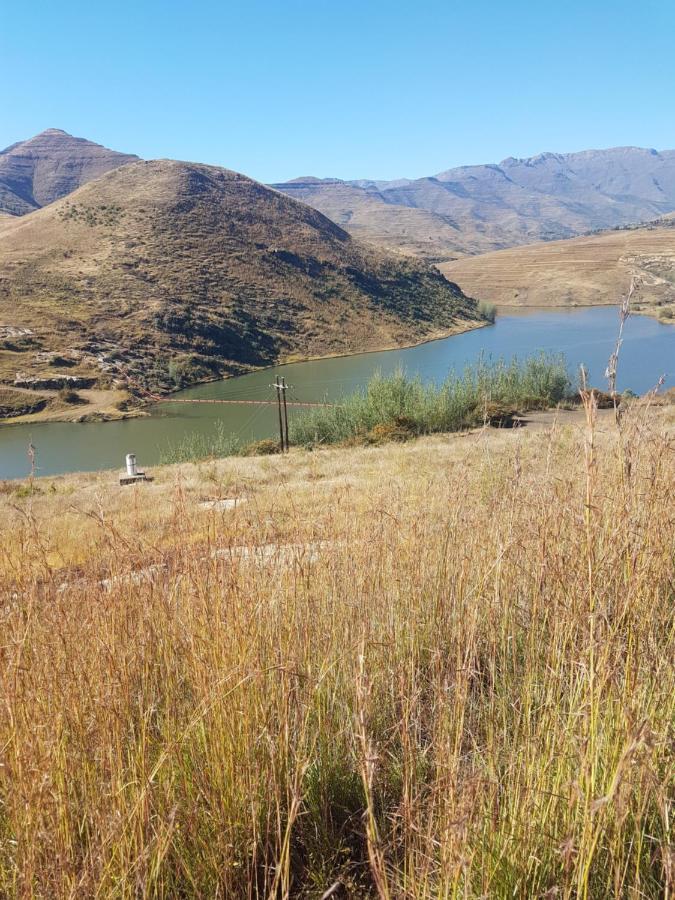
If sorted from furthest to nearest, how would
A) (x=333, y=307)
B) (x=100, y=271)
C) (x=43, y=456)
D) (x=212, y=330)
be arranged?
(x=333, y=307) → (x=100, y=271) → (x=212, y=330) → (x=43, y=456)

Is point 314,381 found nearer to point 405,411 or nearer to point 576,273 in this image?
point 405,411

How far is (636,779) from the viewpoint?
1.09 m

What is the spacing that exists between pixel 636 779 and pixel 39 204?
711ft

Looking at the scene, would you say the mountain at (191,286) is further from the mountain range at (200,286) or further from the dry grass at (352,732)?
the dry grass at (352,732)

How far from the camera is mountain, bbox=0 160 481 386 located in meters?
43.8

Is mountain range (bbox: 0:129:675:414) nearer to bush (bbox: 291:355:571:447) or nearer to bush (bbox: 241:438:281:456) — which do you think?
bush (bbox: 291:355:571:447)

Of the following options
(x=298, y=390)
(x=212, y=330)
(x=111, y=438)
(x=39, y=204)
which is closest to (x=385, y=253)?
(x=212, y=330)

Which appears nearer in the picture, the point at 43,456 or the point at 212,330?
the point at 43,456

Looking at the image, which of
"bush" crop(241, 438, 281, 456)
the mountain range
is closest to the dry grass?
"bush" crop(241, 438, 281, 456)

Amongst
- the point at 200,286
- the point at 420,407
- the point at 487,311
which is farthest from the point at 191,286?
the point at 487,311

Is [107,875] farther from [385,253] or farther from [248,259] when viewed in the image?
[385,253]

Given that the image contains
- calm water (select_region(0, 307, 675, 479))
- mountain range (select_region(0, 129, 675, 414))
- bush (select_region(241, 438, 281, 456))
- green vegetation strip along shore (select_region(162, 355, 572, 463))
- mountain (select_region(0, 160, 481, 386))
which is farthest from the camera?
mountain (select_region(0, 160, 481, 386))

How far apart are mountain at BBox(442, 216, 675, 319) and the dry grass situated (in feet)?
216

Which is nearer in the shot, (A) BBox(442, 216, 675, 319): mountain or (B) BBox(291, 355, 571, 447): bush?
(B) BBox(291, 355, 571, 447): bush
